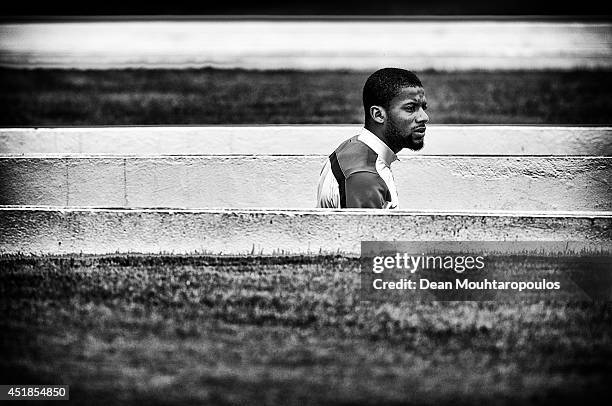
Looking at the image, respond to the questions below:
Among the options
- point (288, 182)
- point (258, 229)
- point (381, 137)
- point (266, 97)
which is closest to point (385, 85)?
point (381, 137)

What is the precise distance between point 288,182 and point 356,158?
2.53 m

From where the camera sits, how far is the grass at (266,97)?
34.0 feet

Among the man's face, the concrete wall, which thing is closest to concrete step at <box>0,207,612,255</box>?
the man's face

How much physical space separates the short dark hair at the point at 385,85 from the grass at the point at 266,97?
166 inches

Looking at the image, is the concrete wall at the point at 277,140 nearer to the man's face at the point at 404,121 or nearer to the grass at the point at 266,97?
the grass at the point at 266,97

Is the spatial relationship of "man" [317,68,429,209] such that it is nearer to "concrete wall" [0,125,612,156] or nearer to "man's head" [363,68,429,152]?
"man's head" [363,68,429,152]

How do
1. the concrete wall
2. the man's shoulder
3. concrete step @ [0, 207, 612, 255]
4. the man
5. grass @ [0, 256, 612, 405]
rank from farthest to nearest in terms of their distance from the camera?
the concrete wall → concrete step @ [0, 207, 612, 255] → the man → the man's shoulder → grass @ [0, 256, 612, 405]

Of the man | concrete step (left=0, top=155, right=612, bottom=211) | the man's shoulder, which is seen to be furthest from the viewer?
concrete step (left=0, top=155, right=612, bottom=211)

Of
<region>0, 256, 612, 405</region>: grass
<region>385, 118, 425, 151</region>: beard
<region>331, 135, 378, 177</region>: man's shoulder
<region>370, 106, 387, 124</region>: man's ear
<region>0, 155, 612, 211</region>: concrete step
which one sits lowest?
<region>0, 256, 612, 405</region>: grass

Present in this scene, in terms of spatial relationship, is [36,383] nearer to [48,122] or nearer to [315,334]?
[315,334]

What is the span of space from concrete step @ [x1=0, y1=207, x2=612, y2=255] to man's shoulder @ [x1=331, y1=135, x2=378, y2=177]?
0.31 metres

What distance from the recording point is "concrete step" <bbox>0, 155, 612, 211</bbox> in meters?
8.02

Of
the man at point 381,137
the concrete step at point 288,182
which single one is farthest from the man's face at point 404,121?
the concrete step at point 288,182

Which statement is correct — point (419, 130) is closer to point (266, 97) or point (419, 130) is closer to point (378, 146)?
point (378, 146)
